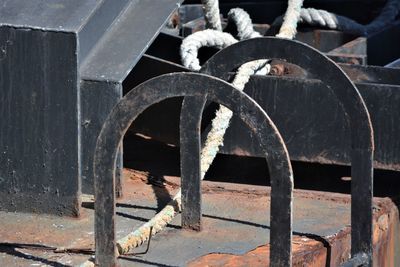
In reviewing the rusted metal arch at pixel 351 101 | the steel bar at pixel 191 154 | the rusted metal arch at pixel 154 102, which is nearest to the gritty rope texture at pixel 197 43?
the steel bar at pixel 191 154

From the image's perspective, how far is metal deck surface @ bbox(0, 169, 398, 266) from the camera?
3.27 m

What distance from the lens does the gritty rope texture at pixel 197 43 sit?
4223 millimetres

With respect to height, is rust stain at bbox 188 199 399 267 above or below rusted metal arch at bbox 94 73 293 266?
below

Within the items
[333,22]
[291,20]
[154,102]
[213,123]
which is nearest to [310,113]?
[213,123]

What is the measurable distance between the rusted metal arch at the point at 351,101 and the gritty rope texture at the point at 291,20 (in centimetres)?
128

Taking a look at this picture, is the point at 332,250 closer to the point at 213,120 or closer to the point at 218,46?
the point at 213,120

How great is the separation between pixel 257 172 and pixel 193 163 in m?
0.85

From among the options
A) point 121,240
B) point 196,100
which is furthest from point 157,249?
point 196,100

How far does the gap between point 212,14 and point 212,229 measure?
4.38ft

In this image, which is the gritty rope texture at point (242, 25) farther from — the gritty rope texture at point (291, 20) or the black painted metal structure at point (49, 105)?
the black painted metal structure at point (49, 105)

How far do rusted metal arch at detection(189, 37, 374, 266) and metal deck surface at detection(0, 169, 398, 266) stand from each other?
0.18m

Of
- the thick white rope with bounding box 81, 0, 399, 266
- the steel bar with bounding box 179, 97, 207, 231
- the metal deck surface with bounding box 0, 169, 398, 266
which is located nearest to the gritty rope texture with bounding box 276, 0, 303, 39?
the thick white rope with bounding box 81, 0, 399, 266

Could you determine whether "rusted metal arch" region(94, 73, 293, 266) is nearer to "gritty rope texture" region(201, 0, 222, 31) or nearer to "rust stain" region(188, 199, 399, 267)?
"rust stain" region(188, 199, 399, 267)

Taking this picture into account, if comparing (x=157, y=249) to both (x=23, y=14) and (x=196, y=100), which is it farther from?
(x=23, y=14)
